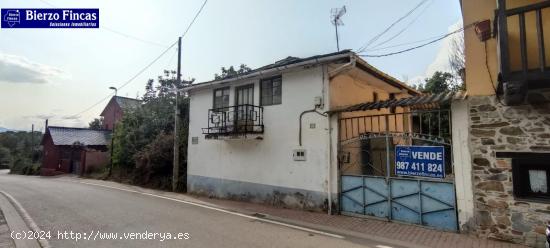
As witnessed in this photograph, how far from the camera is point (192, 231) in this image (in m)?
6.93

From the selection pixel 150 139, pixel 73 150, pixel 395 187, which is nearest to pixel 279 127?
pixel 395 187

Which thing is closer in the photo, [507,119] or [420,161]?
[507,119]

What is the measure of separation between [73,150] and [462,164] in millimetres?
33780

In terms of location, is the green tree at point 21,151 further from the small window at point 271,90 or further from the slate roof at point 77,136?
the small window at point 271,90

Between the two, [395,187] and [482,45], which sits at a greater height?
[482,45]

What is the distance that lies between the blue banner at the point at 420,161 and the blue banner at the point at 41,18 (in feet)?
38.4

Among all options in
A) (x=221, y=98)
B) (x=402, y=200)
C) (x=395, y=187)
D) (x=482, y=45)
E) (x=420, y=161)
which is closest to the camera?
(x=482, y=45)

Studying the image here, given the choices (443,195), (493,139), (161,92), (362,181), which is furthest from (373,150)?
(161,92)

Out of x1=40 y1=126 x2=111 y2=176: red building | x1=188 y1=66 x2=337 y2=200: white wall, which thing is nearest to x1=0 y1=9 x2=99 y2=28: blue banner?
x1=188 y1=66 x2=337 y2=200: white wall

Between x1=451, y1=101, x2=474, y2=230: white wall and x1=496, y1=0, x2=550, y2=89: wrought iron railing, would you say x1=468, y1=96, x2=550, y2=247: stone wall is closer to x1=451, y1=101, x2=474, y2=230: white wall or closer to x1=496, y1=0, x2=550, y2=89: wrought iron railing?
x1=451, y1=101, x2=474, y2=230: white wall

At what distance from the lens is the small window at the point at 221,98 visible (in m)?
12.8

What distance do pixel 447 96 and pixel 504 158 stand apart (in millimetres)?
1780

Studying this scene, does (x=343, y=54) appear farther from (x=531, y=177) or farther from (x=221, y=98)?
(x=221, y=98)

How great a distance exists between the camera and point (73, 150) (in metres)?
29.9
